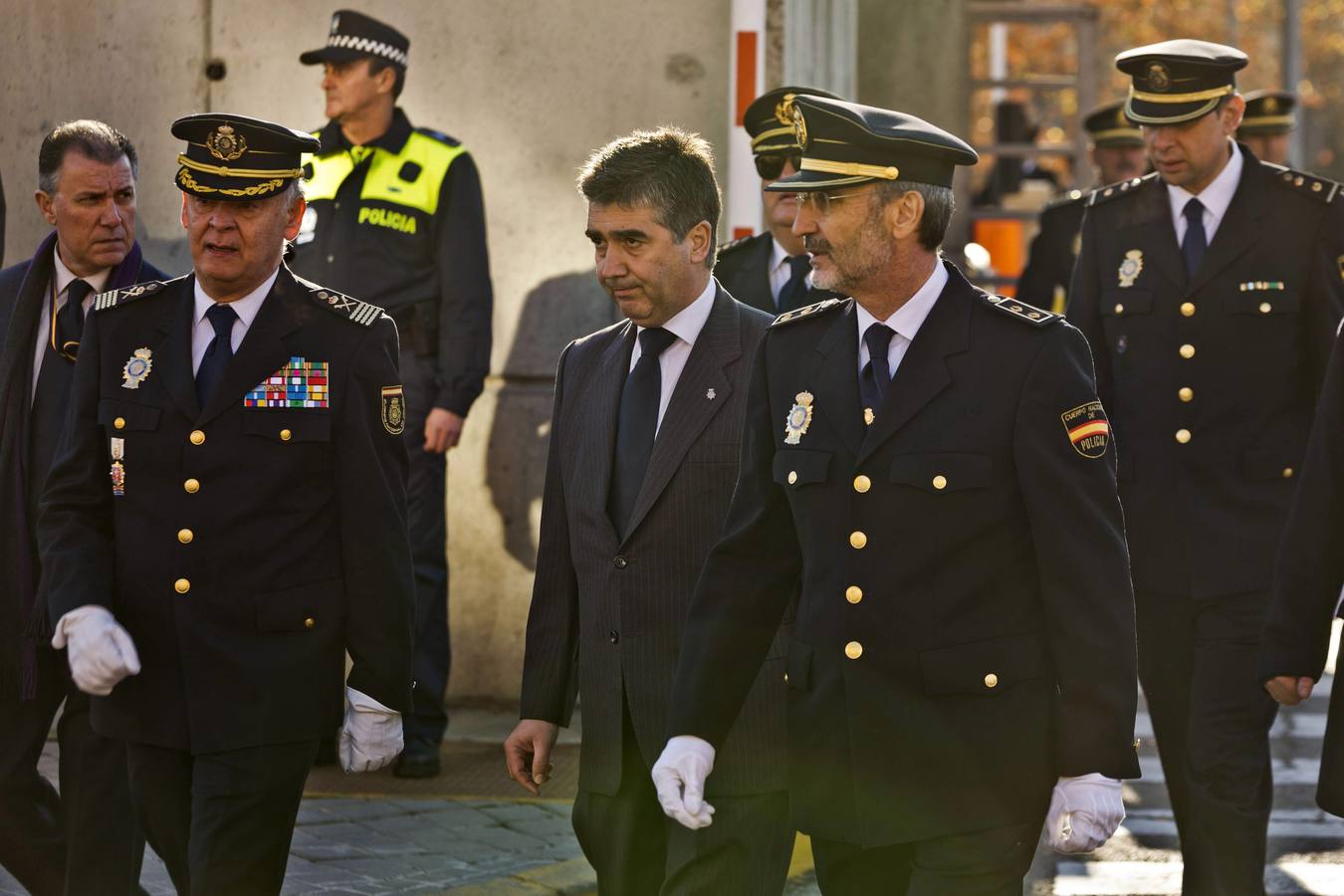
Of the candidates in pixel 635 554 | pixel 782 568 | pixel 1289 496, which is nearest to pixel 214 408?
pixel 635 554

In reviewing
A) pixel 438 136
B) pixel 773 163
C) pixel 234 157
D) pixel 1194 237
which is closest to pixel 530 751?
pixel 234 157

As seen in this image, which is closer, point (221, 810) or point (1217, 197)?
point (221, 810)

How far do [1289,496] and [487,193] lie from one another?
375 cm

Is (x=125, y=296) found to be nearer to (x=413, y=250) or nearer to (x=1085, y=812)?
(x=1085, y=812)

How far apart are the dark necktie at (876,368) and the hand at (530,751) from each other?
1146 millimetres

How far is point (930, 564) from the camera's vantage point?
3.93 metres

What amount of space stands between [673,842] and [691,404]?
0.91 metres

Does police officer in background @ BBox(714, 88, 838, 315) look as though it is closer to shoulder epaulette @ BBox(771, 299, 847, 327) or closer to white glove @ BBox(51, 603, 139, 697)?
shoulder epaulette @ BBox(771, 299, 847, 327)

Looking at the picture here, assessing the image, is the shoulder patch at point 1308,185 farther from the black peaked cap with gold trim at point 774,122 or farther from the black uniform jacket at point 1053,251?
the black uniform jacket at point 1053,251

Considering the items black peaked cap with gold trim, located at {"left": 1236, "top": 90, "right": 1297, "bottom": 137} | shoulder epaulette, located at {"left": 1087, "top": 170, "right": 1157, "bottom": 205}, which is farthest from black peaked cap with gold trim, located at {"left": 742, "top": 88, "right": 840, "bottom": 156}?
black peaked cap with gold trim, located at {"left": 1236, "top": 90, "right": 1297, "bottom": 137}

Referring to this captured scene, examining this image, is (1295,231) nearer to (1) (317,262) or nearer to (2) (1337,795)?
(2) (1337,795)

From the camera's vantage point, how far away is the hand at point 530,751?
4.75 meters

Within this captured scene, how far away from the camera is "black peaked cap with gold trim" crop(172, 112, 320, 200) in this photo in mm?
4816

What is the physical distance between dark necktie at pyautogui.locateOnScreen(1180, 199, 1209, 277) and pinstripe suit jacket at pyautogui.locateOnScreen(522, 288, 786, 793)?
2.16 meters
